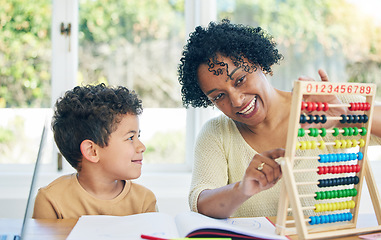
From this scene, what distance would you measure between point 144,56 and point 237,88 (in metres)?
1.46

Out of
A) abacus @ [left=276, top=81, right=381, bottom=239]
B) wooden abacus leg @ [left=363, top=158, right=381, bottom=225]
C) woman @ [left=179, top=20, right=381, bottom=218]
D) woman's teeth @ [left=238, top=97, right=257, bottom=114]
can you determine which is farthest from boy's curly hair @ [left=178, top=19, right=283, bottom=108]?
wooden abacus leg @ [left=363, top=158, right=381, bottom=225]

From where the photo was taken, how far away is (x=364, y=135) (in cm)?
125

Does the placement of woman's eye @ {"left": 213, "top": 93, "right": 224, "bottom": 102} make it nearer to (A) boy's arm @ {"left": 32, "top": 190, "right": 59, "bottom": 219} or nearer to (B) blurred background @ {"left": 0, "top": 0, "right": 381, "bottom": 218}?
(A) boy's arm @ {"left": 32, "top": 190, "right": 59, "bottom": 219}

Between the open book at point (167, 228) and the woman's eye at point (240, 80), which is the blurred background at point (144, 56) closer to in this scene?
the woman's eye at point (240, 80)

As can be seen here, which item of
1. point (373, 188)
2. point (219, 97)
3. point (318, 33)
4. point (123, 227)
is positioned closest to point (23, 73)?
point (219, 97)

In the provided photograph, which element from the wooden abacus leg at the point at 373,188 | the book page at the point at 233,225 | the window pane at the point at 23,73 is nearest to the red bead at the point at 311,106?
the wooden abacus leg at the point at 373,188

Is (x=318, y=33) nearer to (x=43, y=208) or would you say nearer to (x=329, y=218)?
(x=329, y=218)

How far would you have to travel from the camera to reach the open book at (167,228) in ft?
3.63

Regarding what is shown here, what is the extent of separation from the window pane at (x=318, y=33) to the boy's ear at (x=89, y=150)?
1567mm

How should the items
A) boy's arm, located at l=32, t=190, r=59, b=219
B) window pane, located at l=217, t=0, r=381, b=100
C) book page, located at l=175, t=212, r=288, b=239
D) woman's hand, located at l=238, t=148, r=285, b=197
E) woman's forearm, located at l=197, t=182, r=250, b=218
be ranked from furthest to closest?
window pane, located at l=217, t=0, r=381, b=100, boy's arm, located at l=32, t=190, r=59, b=219, woman's forearm, located at l=197, t=182, r=250, b=218, woman's hand, located at l=238, t=148, r=285, b=197, book page, located at l=175, t=212, r=288, b=239

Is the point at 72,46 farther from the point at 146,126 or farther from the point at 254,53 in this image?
the point at 254,53

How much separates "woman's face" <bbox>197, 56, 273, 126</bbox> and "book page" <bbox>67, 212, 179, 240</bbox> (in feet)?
1.63

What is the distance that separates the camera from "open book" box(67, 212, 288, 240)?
3.63 feet

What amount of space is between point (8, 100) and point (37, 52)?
1.22 ft
